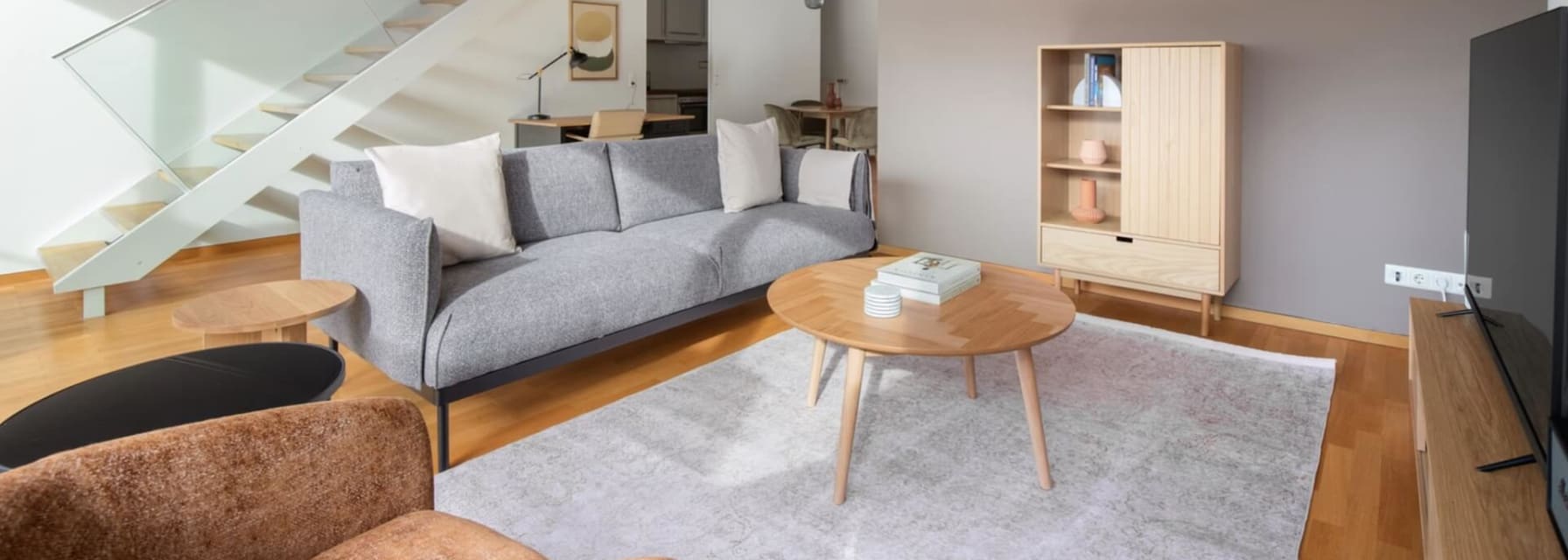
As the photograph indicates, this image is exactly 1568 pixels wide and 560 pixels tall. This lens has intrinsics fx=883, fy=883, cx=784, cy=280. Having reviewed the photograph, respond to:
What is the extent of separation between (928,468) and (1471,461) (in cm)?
Answer: 119

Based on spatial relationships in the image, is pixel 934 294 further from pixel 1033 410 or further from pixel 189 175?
pixel 189 175

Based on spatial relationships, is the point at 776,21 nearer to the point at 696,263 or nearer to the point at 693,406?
the point at 696,263

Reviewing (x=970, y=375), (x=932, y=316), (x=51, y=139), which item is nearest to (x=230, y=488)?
(x=932, y=316)

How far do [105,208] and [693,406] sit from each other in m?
3.62

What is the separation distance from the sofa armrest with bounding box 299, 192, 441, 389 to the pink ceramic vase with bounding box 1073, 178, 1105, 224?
108 inches

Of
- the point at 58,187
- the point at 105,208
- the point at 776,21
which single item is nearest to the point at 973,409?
the point at 105,208

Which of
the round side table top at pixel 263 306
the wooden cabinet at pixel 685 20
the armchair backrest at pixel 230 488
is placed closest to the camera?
the armchair backrest at pixel 230 488

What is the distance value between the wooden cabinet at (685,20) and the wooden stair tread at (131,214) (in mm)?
4925

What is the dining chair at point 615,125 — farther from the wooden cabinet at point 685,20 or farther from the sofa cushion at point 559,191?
the wooden cabinet at point 685,20

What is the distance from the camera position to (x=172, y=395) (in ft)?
5.78

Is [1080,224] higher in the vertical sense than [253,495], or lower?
higher

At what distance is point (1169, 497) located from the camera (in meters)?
2.18

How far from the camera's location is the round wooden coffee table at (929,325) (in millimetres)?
2154

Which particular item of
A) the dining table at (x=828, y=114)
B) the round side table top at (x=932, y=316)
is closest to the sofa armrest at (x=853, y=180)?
the round side table top at (x=932, y=316)
